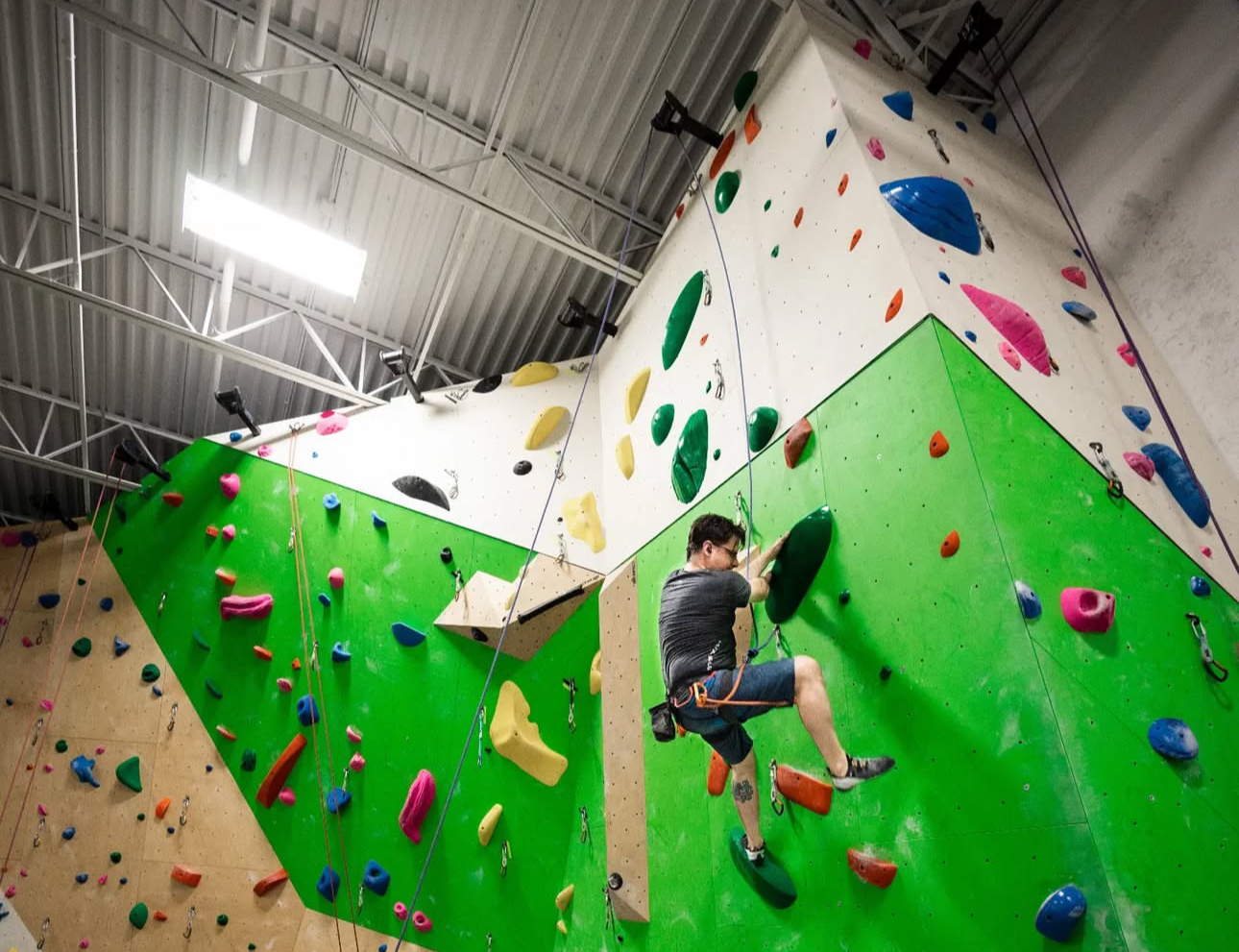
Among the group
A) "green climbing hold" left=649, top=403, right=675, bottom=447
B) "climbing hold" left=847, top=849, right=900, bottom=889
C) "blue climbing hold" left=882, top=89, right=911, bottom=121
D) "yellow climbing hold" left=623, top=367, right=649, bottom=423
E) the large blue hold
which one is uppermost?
"blue climbing hold" left=882, top=89, right=911, bottom=121

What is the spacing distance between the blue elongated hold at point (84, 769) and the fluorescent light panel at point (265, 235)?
3388 millimetres

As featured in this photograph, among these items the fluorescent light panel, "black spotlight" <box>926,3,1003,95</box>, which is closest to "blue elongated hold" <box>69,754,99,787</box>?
the fluorescent light panel

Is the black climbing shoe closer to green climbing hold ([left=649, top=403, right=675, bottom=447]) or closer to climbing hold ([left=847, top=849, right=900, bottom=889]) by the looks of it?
climbing hold ([left=847, top=849, right=900, bottom=889])

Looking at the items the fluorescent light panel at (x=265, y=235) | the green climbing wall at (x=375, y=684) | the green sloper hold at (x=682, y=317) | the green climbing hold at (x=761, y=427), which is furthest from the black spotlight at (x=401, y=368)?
the green climbing hold at (x=761, y=427)

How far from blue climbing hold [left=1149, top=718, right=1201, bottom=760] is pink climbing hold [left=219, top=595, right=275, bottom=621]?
4788mm

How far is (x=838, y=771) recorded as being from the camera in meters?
2.65

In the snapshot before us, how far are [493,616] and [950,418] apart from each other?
3073mm

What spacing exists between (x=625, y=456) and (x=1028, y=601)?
2953 millimetres

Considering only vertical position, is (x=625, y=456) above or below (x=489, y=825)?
above

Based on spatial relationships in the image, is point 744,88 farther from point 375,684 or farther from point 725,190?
point 375,684

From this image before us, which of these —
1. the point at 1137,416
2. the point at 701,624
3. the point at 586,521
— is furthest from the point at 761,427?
the point at 586,521

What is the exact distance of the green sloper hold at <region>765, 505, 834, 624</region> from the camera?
10.1 ft

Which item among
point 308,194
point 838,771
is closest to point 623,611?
point 838,771

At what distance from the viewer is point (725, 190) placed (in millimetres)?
4660
